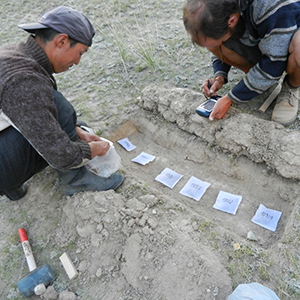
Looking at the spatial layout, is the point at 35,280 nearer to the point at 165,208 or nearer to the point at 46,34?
the point at 165,208

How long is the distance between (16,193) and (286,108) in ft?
7.91

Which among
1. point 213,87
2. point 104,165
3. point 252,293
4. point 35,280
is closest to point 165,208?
point 104,165

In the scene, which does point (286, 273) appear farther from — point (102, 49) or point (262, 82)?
point (102, 49)

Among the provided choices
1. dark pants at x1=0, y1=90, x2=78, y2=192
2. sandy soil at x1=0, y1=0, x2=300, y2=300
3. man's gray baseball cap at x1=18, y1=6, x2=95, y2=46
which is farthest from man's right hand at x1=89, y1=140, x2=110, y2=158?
man's gray baseball cap at x1=18, y1=6, x2=95, y2=46

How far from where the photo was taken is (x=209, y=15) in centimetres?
192

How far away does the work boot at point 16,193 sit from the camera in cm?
229

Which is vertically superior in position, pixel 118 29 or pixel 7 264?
pixel 118 29

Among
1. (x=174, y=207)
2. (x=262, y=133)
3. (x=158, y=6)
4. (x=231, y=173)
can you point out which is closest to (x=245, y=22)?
(x=262, y=133)

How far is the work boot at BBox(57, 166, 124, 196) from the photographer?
7.34 feet

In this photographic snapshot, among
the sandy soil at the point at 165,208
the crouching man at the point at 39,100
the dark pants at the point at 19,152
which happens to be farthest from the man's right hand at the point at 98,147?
the sandy soil at the point at 165,208

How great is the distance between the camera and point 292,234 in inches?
74.2

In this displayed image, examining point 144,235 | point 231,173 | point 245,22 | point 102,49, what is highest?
point 245,22

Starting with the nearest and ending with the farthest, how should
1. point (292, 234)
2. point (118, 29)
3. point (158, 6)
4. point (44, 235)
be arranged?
1. point (292, 234)
2. point (44, 235)
3. point (118, 29)
4. point (158, 6)

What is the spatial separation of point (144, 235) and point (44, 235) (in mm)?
767
